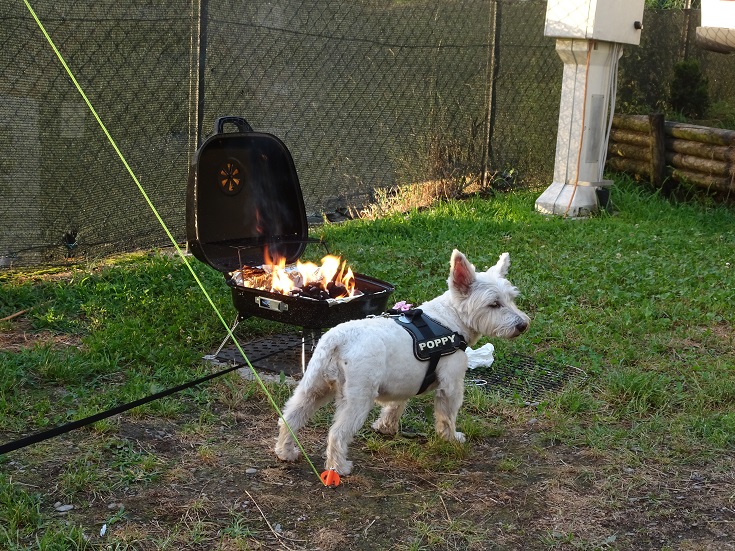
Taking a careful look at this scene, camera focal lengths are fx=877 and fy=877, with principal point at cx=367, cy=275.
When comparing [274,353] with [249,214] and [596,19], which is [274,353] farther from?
[596,19]

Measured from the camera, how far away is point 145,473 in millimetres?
4449

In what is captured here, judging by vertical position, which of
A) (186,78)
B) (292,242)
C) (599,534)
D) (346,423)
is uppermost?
(186,78)

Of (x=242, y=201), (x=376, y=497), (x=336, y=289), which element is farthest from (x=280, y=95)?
(x=376, y=497)

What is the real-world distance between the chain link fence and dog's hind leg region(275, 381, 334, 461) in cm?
423

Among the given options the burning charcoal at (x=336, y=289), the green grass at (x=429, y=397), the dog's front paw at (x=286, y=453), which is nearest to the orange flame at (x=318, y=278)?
the burning charcoal at (x=336, y=289)

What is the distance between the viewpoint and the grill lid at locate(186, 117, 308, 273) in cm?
595

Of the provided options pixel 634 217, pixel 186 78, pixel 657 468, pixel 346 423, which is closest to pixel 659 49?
pixel 634 217

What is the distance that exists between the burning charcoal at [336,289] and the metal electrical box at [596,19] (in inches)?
233

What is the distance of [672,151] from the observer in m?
11.9

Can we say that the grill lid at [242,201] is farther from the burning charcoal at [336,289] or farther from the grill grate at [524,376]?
the grill grate at [524,376]

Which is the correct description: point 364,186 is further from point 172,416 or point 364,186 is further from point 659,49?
point 172,416

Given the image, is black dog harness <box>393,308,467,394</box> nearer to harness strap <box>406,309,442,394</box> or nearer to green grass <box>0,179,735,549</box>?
harness strap <box>406,309,442,394</box>

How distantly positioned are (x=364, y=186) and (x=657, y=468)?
23.3ft

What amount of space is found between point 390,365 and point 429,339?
286 millimetres
